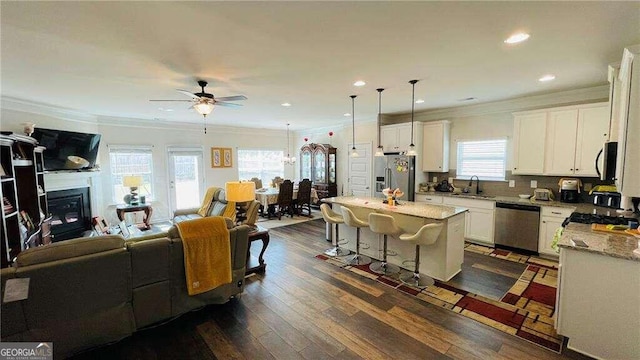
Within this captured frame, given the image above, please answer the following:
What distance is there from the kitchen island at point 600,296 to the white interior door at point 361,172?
15.1 feet

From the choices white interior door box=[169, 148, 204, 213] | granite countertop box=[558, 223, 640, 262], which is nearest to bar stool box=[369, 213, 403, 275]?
granite countertop box=[558, 223, 640, 262]

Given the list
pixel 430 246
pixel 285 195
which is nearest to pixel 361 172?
pixel 285 195

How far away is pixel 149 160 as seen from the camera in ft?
22.3

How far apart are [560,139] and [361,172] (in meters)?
3.90

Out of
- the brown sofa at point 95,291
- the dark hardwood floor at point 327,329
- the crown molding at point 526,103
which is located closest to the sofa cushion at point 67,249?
the brown sofa at point 95,291

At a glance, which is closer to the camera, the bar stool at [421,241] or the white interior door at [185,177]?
the bar stool at [421,241]

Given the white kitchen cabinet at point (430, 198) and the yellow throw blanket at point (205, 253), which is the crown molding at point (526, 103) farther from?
the yellow throw blanket at point (205, 253)

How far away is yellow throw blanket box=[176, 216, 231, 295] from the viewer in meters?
2.59

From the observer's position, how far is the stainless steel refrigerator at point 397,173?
18.4 ft

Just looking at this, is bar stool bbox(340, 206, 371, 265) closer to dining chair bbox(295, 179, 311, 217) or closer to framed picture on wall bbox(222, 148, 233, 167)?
dining chair bbox(295, 179, 311, 217)

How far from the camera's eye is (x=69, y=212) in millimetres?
5277

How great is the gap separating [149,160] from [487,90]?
7542mm

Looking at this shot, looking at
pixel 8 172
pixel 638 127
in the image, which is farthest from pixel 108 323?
pixel 638 127

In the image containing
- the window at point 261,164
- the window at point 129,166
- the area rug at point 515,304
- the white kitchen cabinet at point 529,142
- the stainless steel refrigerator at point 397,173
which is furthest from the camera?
the window at point 261,164
